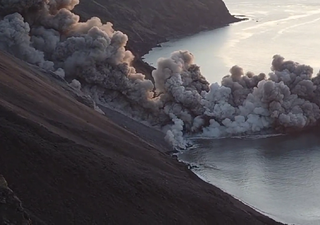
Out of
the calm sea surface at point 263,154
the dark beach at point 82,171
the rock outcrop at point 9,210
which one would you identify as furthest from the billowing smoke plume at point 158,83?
the rock outcrop at point 9,210

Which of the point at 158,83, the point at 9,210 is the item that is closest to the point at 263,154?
the point at 158,83

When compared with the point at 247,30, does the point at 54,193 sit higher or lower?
lower

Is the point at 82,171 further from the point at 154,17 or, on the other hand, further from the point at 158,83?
the point at 154,17

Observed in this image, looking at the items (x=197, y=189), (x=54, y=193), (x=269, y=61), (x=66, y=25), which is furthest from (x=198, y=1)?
(x=54, y=193)

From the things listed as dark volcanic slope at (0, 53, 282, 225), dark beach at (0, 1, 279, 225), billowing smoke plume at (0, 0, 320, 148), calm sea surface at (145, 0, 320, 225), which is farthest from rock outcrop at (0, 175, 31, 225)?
billowing smoke plume at (0, 0, 320, 148)

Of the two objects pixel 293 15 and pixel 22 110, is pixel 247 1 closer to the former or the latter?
pixel 293 15

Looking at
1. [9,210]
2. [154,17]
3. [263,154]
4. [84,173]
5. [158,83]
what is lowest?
[9,210]
